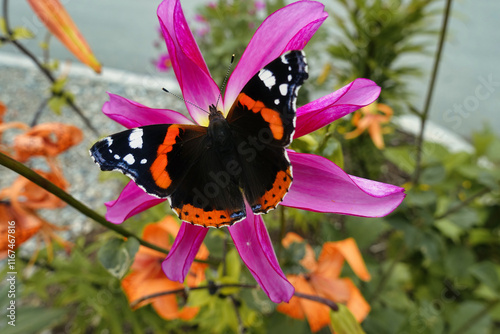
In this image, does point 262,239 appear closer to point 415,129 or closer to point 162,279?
point 162,279

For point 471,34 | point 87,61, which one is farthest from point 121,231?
point 471,34

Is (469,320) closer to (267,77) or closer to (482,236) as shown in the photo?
(482,236)

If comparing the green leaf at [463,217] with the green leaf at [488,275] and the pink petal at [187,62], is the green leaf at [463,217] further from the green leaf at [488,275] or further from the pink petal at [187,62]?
the pink petal at [187,62]

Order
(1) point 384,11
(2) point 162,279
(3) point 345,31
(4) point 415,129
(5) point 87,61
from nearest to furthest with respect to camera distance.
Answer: (2) point 162,279 → (5) point 87,61 → (1) point 384,11 → (3) point 345,31 → (4) point 415,129

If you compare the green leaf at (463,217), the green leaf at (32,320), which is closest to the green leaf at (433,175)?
the green leaf at (463,217)

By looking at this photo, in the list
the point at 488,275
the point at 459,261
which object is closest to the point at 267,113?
the point at 488,275

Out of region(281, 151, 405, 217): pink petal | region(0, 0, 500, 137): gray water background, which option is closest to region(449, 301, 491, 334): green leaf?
region(281, 151, 405, 217): pink petal
